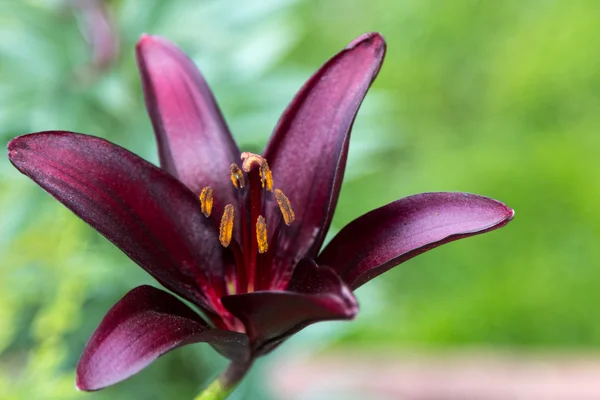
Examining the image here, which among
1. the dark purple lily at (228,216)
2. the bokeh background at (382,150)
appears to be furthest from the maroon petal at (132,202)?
the bokeh background at (382,150)

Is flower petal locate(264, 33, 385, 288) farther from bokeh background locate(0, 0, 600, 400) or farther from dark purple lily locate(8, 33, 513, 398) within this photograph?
bokeh background locate(0, 0, 600, 400)

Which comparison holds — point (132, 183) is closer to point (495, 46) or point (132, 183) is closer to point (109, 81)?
point (109, 81)

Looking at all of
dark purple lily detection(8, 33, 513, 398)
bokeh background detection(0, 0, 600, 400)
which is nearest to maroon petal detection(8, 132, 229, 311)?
dark purple lily detection(8, 33, 513, 398)

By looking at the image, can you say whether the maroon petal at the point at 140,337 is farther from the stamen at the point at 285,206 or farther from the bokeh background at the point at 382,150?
the bokeh background at the point at 382,150

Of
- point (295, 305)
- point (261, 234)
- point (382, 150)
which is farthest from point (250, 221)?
point (382, 150)

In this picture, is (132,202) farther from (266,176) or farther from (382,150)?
(382,150)

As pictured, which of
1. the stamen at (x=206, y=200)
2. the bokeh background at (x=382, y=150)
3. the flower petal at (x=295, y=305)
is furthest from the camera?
the bokeh background at (x=382, y=150)

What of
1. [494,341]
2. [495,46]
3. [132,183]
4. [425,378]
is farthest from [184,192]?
[495,46]
